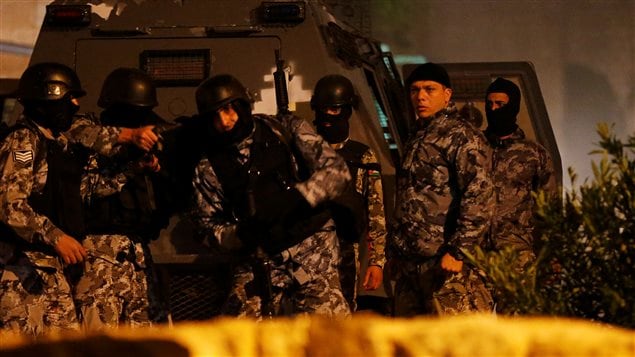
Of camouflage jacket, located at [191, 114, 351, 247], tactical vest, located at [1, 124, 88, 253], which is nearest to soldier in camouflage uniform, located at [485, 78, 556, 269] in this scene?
camouflage jacket, located at [191, 114, 351, 247]

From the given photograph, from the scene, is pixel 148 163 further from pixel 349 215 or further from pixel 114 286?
pixel 349 215

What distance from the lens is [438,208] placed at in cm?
558

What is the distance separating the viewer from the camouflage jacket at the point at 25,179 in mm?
5176

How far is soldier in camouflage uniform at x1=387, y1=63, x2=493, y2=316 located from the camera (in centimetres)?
545

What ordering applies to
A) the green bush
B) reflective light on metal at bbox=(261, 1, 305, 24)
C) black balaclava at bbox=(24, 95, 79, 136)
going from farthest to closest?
reflective light on metal at bbox=(261, 1, 305, 24) → black balaclava at bbox=(24, 95, 79, 136) → the green bush

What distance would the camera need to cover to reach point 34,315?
5.16 metres

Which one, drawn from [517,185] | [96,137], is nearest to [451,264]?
[517,185]

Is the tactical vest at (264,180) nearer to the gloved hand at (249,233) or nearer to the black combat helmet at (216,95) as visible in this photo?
the gloved hand at (249,233)

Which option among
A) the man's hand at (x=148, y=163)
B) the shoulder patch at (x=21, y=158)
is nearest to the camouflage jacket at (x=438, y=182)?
the man's hand at (x=148, y=163)

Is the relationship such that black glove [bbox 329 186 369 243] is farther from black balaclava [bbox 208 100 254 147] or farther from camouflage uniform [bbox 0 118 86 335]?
camouflage uniform [bbox 0 118 86 335]

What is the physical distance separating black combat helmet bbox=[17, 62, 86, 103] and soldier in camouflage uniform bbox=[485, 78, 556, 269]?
227 centimetres

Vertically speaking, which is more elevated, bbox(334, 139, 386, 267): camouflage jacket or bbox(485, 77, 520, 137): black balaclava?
bbox(485, 77, 520, 137): black balaclava

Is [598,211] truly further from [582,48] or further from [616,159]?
[582,48]

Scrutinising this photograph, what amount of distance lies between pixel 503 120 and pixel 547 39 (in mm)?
6151
